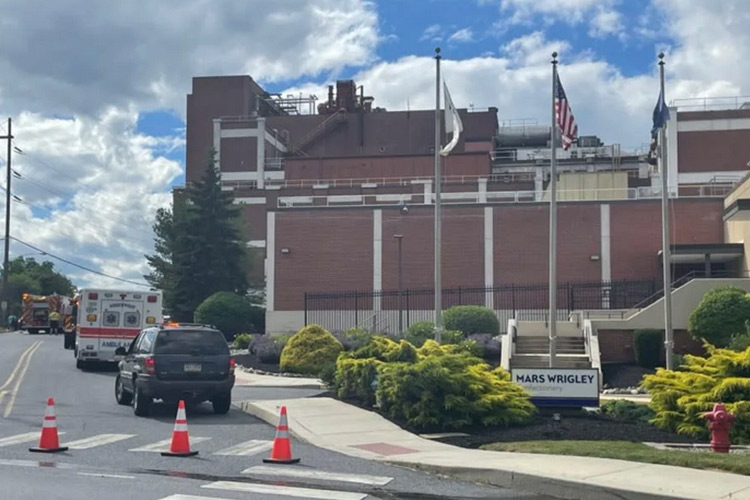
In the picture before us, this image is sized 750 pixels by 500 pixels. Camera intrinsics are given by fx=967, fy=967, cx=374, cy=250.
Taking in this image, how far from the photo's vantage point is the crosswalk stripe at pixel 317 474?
448 inches

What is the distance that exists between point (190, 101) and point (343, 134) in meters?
14.8

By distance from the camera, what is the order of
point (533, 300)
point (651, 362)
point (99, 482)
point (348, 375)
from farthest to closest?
1. point (533, 300)
2. point (651, 362)
3. point (348, 375)
4. point (99, 482)

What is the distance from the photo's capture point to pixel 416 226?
4847cm

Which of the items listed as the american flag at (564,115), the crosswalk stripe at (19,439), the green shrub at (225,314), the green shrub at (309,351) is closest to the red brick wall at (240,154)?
the green shrub at (225,314)

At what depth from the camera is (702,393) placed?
51.8 ft

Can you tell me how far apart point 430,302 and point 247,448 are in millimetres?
32921

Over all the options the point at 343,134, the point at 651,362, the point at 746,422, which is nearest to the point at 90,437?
the point at 746,422

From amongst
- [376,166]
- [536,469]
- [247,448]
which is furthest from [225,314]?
[536,469]

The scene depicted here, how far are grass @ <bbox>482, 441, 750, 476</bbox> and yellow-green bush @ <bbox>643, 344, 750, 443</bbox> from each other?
6.38ft

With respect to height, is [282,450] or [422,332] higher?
[422,332]

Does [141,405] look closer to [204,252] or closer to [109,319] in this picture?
[109,319]

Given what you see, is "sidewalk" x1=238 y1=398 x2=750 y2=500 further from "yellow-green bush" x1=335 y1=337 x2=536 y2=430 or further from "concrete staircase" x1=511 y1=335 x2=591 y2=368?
"concrete staircase" x1=511 y1=335 x2=591 y2=368

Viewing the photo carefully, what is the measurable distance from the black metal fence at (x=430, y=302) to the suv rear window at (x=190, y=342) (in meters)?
23.6

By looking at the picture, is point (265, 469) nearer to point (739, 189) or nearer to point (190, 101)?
point (739, 189)
